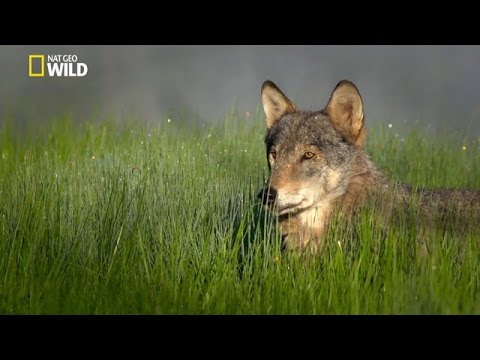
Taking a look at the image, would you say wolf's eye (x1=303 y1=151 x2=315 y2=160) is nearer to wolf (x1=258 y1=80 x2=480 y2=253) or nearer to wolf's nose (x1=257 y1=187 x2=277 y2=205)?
wolf (x1=258 y1=80 x2=480 y2=253)

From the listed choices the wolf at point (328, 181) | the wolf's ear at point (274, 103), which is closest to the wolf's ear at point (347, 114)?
the wolf at point (328, 181)

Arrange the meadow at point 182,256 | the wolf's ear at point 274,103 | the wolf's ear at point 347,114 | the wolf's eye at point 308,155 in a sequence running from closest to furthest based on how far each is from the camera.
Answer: the meadow at point 182,256
the wolf's eye at point 308,155
the wolf's ear at point 347,114
the wolf's ear at point 274,103

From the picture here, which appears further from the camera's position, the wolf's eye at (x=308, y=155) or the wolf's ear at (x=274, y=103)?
the wolf's ear at (x=274, y=103)

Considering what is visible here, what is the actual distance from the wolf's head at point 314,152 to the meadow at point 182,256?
0.36 meters

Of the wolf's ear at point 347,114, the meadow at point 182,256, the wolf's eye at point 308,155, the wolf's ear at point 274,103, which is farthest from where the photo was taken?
the wolf's ear at point 274,103

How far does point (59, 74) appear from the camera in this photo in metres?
9.83

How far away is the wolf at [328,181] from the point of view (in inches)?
318

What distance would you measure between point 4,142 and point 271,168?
18.3 feet

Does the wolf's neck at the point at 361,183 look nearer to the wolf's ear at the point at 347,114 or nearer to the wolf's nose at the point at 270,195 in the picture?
the wolf's ear at the point at 347,114

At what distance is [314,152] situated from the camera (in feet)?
27.4

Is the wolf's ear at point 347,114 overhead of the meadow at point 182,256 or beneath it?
overhead

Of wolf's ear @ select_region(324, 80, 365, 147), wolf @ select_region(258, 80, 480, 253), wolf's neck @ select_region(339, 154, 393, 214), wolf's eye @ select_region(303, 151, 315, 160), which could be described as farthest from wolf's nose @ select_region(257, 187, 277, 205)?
wolf's ear @ select_region(324, 80, 365, 147)

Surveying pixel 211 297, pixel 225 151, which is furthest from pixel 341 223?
pixel 225 151

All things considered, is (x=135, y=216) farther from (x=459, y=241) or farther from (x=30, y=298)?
(x=459, y=241)
